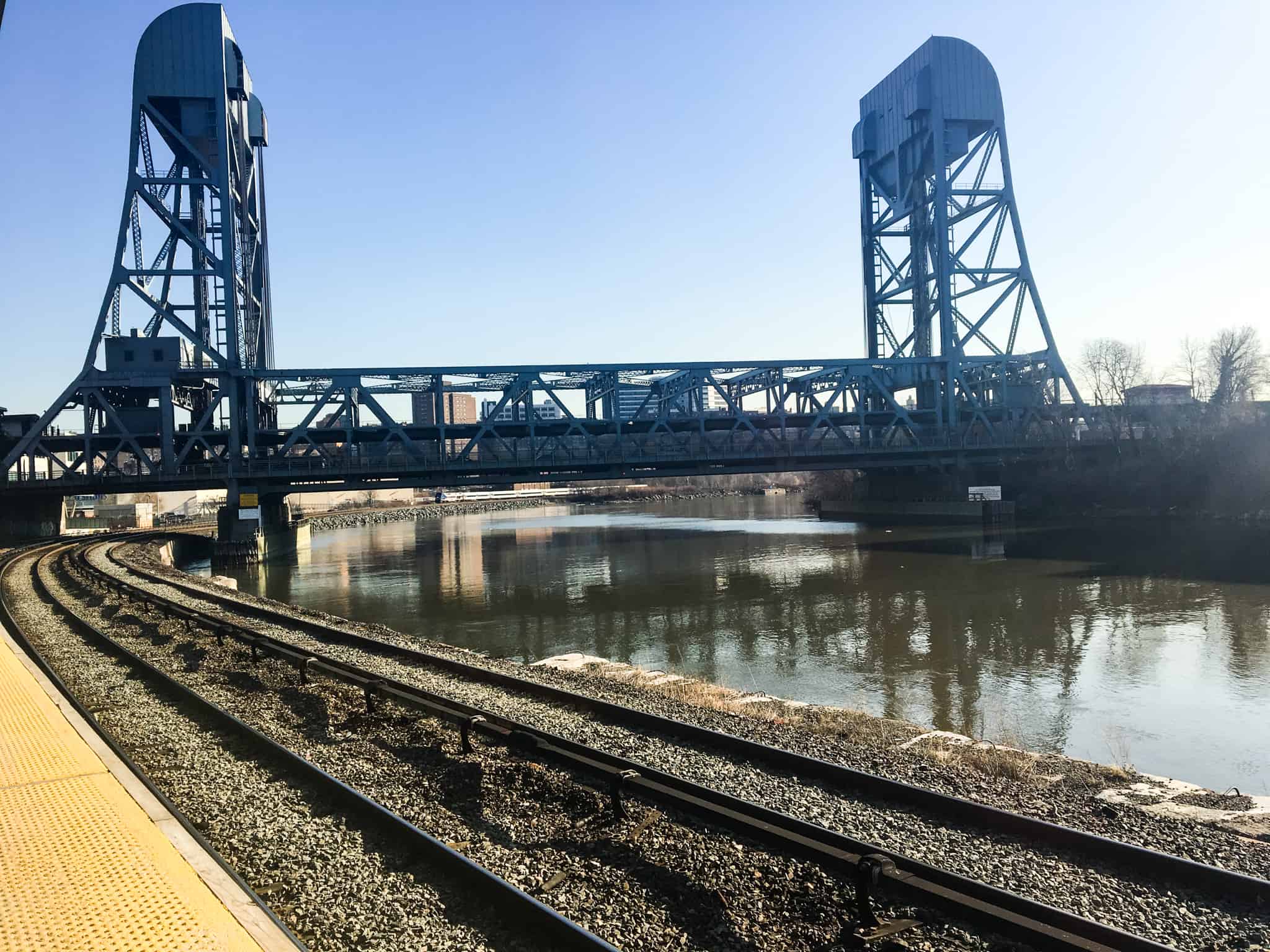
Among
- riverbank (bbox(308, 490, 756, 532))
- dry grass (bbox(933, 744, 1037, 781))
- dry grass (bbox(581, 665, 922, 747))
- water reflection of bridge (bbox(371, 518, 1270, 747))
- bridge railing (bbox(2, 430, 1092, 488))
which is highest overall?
bridge railing (bbox(2, 430, 1092, 488))

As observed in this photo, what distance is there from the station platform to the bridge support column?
197 ft

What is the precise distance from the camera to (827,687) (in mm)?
18203

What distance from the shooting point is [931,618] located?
87.5 feet

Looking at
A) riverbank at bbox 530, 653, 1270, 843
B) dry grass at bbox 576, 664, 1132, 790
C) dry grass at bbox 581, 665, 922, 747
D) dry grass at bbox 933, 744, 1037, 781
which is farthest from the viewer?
dry grass at bbox 581, 665, 922, 747

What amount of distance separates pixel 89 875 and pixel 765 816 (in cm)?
546

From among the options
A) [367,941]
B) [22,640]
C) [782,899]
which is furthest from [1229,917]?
[22,640]

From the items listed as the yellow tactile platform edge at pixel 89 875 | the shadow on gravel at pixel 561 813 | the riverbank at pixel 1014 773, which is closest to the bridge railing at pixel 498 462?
the riverbank at pixel 1014 773

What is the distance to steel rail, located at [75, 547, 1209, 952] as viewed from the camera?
588cm

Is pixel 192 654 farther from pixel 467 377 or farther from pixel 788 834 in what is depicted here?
pixel 467 377

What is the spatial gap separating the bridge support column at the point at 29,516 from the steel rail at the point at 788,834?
2332 inches

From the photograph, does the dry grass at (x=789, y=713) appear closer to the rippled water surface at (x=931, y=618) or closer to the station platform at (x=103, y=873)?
the rippled water surface at (x=931, y=618)

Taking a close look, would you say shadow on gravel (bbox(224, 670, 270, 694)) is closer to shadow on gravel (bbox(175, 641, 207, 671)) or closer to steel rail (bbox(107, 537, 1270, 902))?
shadow on gravel (bbox(175, 641, 207, 671))

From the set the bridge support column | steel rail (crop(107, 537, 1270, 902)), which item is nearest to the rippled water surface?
steel rail (crop(107, 537, 1270, 902))

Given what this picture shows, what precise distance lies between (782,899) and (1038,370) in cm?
7465
